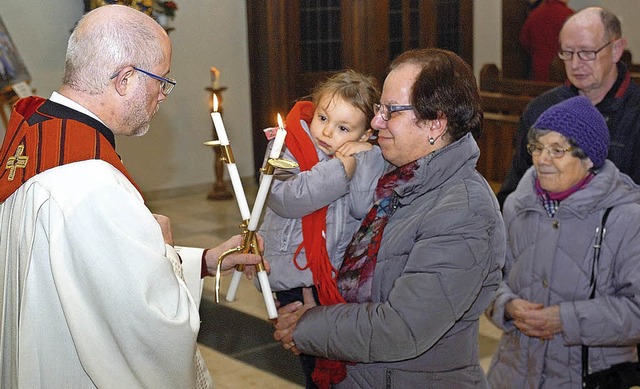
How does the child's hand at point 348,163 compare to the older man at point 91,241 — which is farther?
the child's hand at point 348,163

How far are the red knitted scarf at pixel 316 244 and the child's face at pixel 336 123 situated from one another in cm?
5

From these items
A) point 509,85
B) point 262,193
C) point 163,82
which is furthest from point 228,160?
point 509,85

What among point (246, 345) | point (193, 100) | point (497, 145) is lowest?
point (246, 345)

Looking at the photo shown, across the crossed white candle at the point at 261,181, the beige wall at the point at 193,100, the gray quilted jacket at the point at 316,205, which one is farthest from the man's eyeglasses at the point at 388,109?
the beige wall at the point at 193,100

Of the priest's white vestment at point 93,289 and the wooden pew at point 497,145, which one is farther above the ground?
the priest's white vestment at point 93,289

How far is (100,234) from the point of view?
2100 millimetres

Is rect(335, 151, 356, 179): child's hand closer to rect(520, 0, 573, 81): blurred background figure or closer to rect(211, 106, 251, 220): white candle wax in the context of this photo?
rect(211, 106, 251, 220): white candle wax

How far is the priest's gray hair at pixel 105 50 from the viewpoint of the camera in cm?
221

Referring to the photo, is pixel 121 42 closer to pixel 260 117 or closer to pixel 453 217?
pixel 453 217

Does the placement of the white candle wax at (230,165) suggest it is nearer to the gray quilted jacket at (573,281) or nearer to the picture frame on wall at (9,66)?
the gray quilted jacket at (573,281)

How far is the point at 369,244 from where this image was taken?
2.58 m

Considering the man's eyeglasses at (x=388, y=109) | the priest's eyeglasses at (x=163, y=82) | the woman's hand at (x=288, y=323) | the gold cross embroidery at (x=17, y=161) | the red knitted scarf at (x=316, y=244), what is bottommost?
the woman's hand at (x=288, y=323)

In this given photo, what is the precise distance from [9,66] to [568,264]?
15.7 feet

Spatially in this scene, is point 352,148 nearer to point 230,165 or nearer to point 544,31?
point 230,165
